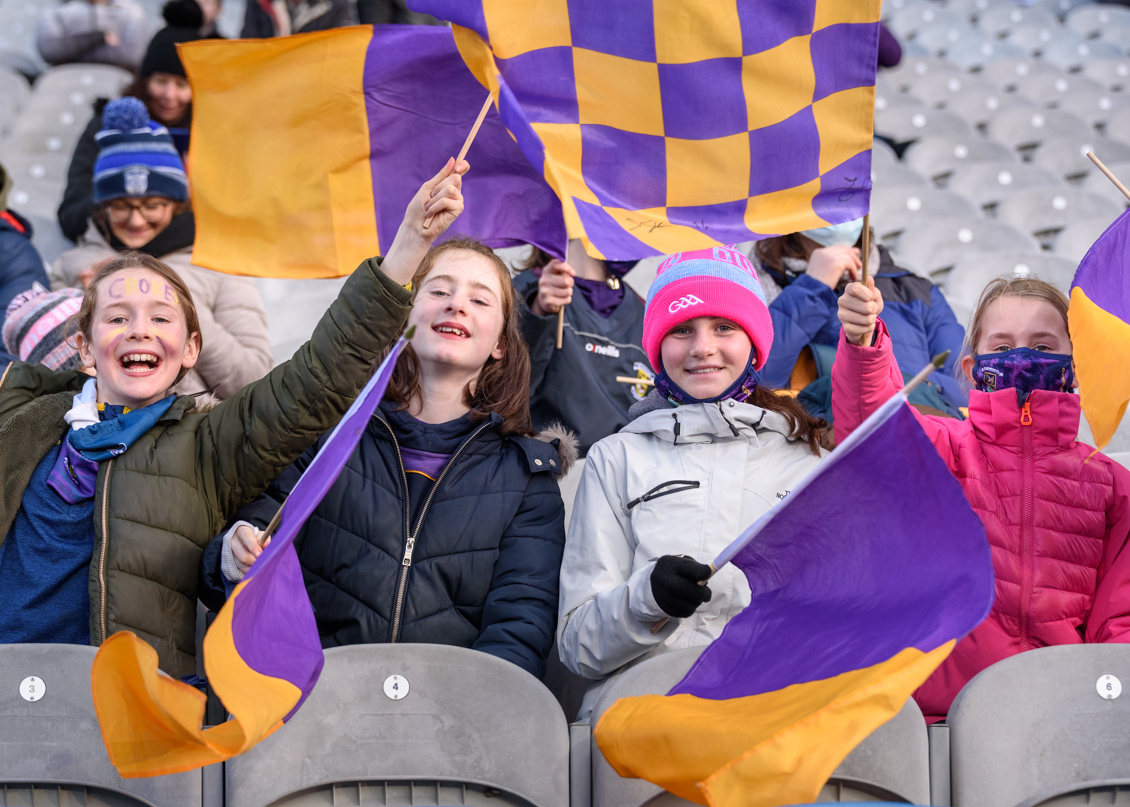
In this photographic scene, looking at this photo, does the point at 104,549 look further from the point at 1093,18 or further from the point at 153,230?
the point at 1093,18

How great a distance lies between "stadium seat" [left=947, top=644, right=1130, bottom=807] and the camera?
1.92 meters

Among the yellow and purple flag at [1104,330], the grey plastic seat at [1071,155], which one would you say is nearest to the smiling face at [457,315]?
the yellow and purple flag at [1104,330]

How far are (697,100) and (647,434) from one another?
798 millimetres

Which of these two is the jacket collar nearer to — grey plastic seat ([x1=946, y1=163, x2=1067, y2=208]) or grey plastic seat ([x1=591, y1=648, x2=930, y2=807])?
grey plastic seat ([x1=591, y1=648, x2=930, y2=807])

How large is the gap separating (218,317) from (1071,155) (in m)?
5.61

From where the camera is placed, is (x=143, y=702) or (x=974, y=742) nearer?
(x=143, y=702)

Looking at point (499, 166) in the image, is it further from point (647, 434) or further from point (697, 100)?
point (647, 434)

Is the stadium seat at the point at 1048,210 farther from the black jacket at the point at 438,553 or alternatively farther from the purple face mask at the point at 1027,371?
the black jacket at the point at 438,553

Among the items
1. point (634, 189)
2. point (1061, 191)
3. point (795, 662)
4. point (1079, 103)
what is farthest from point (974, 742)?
point (1079, 103)

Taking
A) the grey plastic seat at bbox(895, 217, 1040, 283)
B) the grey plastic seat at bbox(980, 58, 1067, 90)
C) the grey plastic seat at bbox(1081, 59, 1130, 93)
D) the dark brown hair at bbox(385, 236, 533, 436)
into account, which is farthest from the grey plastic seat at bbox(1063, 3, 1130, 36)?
the dark brown hair at bbox(385, 236, 533, 436)

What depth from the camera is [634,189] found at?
2701 mm

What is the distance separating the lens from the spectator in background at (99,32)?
7504 millimetres

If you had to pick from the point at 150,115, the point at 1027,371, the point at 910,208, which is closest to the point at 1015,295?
the point at 1027,371

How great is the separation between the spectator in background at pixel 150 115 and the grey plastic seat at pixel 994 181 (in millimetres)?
4073
